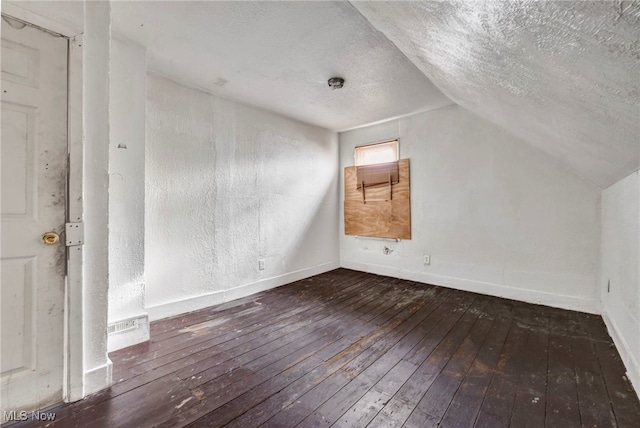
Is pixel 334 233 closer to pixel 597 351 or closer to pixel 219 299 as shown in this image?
pixel 219 299

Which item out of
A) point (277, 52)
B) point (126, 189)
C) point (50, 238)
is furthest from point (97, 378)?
point (277, 52)

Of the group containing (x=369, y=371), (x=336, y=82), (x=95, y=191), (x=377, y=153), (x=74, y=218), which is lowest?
(x=369, y=371)

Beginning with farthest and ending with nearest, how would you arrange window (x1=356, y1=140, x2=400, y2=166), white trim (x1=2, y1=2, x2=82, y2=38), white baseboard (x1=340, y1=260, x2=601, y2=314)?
window (x1=356, y1=140, x2=400, y2=166)
white baseboard (x1=340, y1=260, x2=601, y2=314)
white trim (x1=2, y1=2, x2=82, y2=38)

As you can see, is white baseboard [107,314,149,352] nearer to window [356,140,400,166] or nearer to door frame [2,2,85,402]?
door frame [2,2,85,402]

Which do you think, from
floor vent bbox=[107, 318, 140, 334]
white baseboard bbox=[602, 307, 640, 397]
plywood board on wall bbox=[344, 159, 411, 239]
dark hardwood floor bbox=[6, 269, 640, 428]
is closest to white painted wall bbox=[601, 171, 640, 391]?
white baseboard bbox=[602, 307, 640, 397]

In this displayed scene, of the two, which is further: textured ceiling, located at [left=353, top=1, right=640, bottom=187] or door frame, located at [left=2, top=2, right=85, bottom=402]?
door frame, located at [left=2, top=2, right=85, bottom=402]

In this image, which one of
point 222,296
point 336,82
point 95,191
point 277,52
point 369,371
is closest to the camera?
point 95,191

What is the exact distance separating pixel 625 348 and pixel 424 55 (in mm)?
2355

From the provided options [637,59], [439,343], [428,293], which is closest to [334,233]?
[428,293]

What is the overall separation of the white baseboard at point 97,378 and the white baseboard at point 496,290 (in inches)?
129

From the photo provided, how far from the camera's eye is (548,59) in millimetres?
916

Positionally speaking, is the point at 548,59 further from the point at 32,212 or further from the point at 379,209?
the point at 379,209

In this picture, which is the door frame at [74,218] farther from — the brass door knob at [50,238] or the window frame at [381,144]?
the window frame at [381,144]

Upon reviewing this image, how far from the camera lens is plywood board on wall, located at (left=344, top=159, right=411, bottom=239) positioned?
12.2ft
